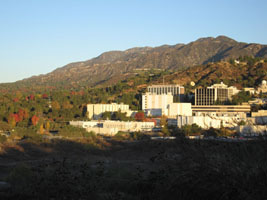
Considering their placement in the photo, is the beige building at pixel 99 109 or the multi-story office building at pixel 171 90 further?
the multi-story office building at pixel 171 90

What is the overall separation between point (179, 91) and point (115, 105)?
2221 cm

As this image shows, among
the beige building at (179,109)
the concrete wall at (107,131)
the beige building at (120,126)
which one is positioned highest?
the beige building at (179,109)

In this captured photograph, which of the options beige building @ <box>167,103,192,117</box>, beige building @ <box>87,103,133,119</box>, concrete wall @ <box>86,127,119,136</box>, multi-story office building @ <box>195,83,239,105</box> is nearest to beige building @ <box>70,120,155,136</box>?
concrete wall @ <box>86,127,119,136</box>

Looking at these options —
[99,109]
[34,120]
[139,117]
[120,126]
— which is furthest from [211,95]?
[34,120]

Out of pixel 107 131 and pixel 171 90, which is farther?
pixel 171 90

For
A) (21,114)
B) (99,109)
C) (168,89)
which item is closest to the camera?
(21,114)

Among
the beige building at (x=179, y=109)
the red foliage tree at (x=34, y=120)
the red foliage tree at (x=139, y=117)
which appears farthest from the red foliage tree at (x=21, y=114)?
the beige building at (x=179, y=109)

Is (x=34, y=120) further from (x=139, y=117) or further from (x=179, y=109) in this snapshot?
(x=179, y=109)

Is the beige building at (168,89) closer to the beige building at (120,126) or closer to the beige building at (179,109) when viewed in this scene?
the beige building at (179,109)

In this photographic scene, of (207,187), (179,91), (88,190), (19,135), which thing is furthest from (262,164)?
(179,91)

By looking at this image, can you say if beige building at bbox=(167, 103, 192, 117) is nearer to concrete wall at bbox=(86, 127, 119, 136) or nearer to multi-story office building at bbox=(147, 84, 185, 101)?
multi-story office building at bbox=(147, 84, 185, 101)

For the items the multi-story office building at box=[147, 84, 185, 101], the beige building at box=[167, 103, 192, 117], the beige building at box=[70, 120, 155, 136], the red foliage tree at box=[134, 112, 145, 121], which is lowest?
the beige building at box=[70, 120, 155, 136]

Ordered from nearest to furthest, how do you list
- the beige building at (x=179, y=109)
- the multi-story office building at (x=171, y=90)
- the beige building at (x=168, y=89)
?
1. the beige building at (x=179, y=109)
2. the multi-story office building at (x=171, y=90)
3. the beige building at (x=168, y=89)

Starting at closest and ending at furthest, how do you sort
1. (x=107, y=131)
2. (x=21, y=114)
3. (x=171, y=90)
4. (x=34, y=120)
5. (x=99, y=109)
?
(x=107, y=131)
(x=34, y=120)
(x=21, y=114)
(x=99, y=109)
(x=171, y=90)
